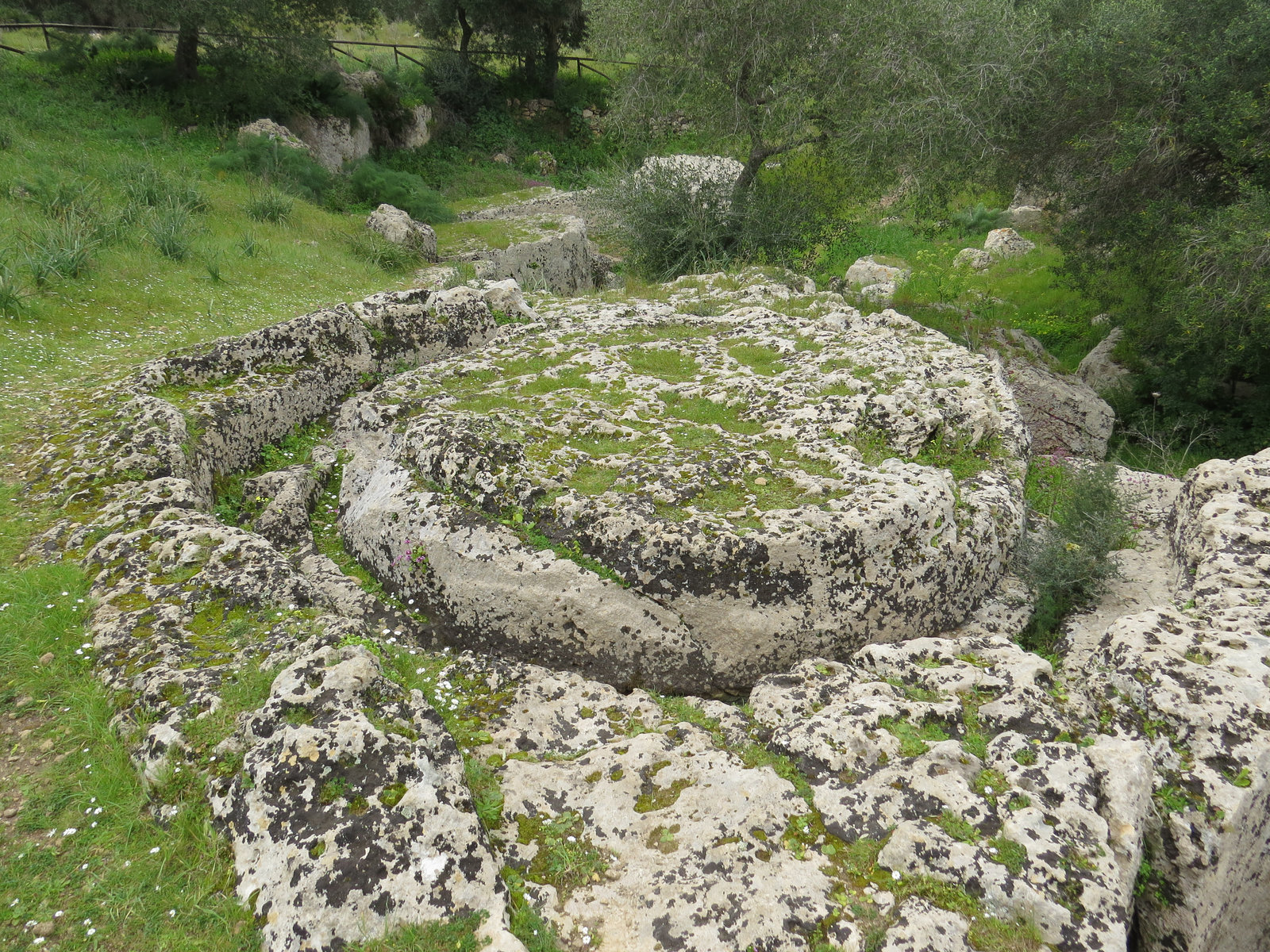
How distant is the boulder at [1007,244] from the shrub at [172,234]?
2334 cm

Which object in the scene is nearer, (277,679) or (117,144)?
(277,679)

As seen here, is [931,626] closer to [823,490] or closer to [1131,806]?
[823,490]

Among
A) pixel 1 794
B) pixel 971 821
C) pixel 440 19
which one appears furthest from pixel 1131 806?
pixel 440 19

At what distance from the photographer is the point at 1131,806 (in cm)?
387

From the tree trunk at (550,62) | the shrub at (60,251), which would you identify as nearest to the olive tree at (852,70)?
the shrub at (60,251)

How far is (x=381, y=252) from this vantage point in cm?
1722

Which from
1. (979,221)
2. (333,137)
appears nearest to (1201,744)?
(979,221)

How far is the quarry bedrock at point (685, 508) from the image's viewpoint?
5523 mm

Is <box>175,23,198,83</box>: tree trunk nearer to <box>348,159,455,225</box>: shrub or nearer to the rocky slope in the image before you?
<box>348,159,455,225</box>: shrub

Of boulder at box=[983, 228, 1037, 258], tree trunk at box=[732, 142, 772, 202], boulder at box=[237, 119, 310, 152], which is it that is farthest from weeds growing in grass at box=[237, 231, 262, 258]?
boulder at box=[983, 228, 1037, 258]

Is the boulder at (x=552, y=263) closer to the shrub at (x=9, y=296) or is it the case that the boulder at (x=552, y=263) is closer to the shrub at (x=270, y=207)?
the shrub at (x=270, y=207)

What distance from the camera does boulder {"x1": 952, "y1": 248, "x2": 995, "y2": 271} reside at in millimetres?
23578

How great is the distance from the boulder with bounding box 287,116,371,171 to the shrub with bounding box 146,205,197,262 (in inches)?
488

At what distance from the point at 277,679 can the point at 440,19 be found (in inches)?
1562
